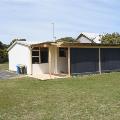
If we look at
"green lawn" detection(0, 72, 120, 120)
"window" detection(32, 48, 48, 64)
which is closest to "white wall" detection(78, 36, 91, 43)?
"window" detection(32, 48, 48, 64)

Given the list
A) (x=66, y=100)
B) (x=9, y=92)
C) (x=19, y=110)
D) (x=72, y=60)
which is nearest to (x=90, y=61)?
(x=72, y=60)

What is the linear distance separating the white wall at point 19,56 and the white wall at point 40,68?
0.44 meters

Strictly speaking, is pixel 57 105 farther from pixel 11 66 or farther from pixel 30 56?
pixel 11 66

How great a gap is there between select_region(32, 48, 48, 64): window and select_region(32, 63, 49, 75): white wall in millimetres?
414

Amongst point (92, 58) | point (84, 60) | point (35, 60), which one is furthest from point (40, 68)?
point (92, 58)

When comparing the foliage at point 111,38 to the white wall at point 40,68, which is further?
the foliage at point 111,38

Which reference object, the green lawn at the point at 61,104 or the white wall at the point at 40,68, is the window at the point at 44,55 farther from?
the green lawn at the point at 61,104

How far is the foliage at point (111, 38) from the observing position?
45031 mm

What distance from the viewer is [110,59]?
29875 mm

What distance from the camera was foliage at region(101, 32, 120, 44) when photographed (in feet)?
148

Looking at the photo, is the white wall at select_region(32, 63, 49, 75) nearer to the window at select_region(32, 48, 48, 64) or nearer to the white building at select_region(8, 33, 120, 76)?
the white building at select_region(8, 33, 120, 76)

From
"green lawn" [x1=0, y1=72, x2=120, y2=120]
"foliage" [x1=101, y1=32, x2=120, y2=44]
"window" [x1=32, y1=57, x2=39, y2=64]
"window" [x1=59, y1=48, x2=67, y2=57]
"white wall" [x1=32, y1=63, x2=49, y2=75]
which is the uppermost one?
"foliage" [x1=101, y1=32, x2=120, y2=44]

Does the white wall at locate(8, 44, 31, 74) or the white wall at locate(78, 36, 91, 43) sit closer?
the white wall at locate(8, 44, 31, 74)

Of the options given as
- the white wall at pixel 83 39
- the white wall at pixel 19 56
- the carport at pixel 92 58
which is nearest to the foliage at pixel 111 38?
the white wall at pixel 83 39
